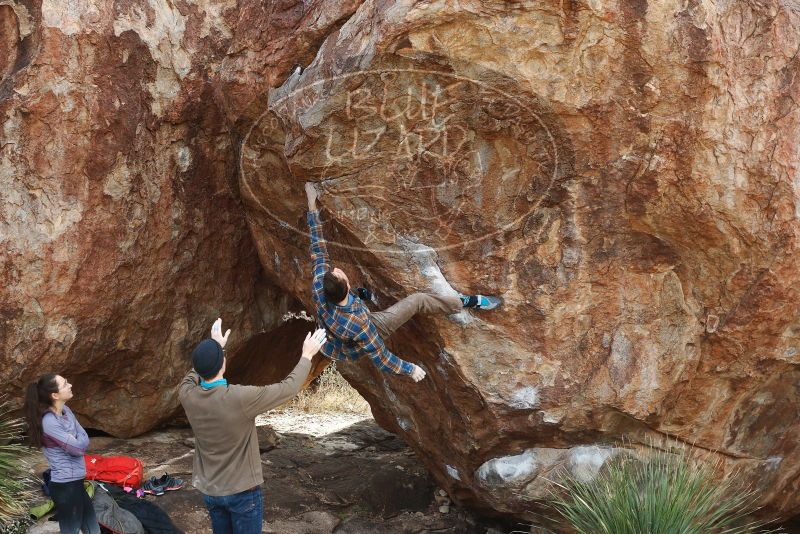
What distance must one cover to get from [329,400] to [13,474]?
509cm

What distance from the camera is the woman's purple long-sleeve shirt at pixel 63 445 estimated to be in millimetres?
5195

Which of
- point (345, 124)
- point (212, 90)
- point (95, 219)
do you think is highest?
point (212, 90)

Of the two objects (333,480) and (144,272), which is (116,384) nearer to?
(144,272)

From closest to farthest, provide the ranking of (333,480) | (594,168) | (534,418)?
(594,168)
(534,418)
(333,480)

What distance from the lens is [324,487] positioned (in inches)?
296

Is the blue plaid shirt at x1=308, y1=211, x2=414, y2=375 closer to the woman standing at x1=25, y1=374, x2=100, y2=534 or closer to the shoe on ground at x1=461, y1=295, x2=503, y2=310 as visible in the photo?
the shoe on ground at x1=461, y1=295, x2=503, y2=310

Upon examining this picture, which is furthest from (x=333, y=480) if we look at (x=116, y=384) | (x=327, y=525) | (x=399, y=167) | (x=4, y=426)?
(x=399, y=167)

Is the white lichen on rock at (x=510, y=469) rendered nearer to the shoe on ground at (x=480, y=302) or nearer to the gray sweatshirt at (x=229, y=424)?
the shoe on ground at (x=480, y=302)

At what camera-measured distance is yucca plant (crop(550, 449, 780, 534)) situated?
5.39 m

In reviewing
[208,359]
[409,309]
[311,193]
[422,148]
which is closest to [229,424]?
[208,359]

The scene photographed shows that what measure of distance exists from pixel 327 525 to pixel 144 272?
2.51 m

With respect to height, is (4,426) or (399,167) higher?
(399,167)

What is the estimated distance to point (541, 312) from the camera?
19.0ft

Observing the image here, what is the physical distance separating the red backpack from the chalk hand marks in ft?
8.59
